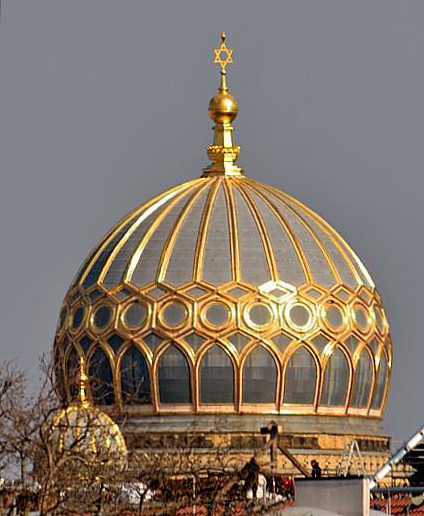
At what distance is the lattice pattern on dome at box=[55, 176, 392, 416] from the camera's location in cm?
7875

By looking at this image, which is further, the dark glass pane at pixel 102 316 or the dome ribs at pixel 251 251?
the dark glass pane at pixel 102 316

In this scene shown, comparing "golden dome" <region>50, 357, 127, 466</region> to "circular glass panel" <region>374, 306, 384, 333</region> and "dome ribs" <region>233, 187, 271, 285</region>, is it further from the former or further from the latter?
"circular glass panel" <region>374, 306, 384, 333</region>

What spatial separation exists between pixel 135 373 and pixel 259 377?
226cm

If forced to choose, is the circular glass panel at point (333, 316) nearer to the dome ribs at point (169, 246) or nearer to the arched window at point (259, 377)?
the arched window at point (259, 377)

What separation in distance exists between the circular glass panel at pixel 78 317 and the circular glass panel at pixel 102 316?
35 cm

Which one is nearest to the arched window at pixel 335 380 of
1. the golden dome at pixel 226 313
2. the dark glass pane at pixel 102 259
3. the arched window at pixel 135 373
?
the golden dome at pixel 226 313

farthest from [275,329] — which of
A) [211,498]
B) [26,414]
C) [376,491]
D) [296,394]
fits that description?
[26,414]

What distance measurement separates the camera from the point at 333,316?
7962cm

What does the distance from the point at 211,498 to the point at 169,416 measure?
21.0 meters

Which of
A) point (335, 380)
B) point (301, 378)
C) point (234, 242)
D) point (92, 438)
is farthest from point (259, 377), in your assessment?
point (92, 438)

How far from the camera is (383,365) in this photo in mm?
80562

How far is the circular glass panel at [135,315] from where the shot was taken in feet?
260

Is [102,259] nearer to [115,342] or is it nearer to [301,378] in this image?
[115,342]

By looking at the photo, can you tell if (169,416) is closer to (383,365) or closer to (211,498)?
(383,365)
